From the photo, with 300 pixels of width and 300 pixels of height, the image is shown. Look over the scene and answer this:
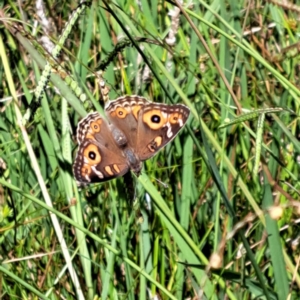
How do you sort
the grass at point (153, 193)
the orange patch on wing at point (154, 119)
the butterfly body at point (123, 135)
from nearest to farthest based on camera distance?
the grass at point (153, 193) < the butterfly body at point (123, 135) < the orange patch on wing at point (154, 119)

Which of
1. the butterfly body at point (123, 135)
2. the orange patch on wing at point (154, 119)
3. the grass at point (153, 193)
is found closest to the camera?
the grass at point (153, 193)

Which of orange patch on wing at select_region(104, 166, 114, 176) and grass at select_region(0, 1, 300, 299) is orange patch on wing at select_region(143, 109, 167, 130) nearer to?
grass at select_region(0, 1, 300, 299)

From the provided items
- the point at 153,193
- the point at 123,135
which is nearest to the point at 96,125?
the point at 123,135

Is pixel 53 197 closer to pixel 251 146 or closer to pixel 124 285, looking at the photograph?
pixel 124 285

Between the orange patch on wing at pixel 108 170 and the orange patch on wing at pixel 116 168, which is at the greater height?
the orange patch on wing at pixel 116 168

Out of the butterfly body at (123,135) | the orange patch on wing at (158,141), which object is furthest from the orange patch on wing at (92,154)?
the orange patch on wing at (158,141)

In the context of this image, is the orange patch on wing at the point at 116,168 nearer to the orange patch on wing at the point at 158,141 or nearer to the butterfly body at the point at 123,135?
the butterfly body at the point at 123,135

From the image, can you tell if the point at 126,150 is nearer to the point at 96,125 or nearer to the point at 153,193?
the point at 96,125

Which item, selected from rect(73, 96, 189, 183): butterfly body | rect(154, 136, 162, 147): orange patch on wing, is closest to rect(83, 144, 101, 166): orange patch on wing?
rect(73, 96, 189, 183): butterfly body
